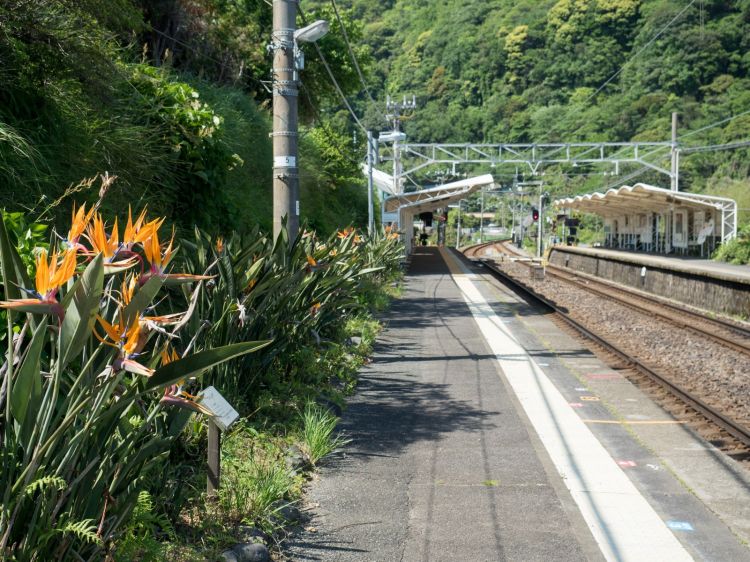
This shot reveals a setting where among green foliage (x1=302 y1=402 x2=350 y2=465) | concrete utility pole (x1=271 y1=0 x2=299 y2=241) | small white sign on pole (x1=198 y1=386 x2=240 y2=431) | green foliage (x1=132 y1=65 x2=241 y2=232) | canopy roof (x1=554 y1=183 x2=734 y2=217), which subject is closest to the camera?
small white sign on pole (x1=198 y1=386 x2=240 y2=431)

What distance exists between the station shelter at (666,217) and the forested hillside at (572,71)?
6.67 metres

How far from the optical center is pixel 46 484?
3227mm

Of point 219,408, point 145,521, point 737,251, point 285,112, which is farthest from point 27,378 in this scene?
point 737,251

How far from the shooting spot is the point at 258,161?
1767cm

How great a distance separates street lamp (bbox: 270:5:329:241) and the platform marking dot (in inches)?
222

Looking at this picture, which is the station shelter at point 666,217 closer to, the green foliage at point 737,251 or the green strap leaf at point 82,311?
the green foliage at point 737,251

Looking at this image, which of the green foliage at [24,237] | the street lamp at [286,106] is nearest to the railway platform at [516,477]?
the green foliage at [24,237]

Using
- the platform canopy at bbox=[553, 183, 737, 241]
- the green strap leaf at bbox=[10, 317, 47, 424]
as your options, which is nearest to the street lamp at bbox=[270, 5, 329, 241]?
the green strap leaf at bbox=[10, 317, 47, 424]

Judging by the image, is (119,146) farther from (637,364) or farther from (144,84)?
(637,364)

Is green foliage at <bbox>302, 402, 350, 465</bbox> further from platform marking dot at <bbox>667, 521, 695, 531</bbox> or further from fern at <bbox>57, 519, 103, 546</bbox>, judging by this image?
fern at <bbox>57, 519, 103, 546</bbox>

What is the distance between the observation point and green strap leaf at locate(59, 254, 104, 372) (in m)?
2.85

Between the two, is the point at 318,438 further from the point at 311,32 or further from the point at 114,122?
the point at 311,32

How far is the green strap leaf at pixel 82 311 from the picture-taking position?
285 cm

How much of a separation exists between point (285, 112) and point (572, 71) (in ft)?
246
